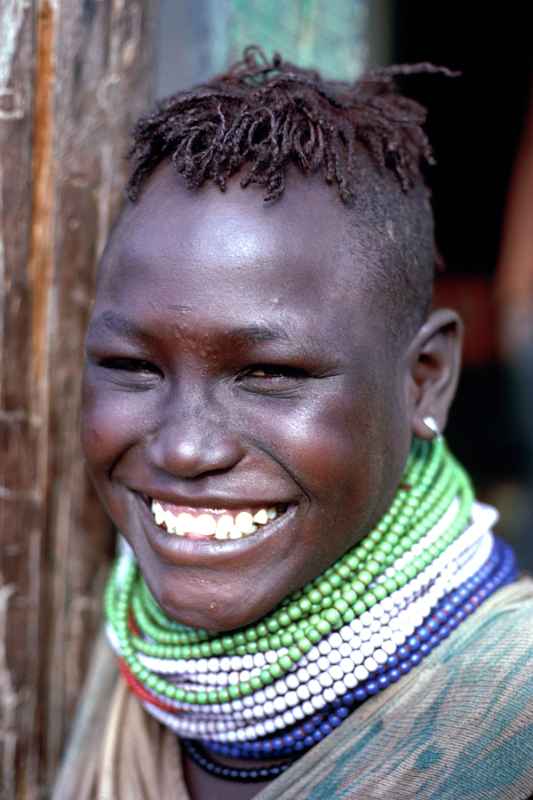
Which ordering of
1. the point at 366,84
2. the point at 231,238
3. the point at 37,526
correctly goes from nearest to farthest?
the point at 231,238
the point at 366,84
the point at 37,526

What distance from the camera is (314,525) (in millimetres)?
1228

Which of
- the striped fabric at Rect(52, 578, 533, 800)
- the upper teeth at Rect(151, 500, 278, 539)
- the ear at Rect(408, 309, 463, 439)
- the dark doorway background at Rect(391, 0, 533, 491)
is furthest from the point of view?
the dark doorway background at Rect(391, 0, 533, 491)

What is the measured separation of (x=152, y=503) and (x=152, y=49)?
36.5 inches

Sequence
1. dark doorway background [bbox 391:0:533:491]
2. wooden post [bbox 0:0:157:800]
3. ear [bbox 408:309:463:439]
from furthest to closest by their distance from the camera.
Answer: dark doorway background [bbox 391:0:533:491]
wooden post [bbox 0:0:157:800]
ear [bbox 408:309:463:439]

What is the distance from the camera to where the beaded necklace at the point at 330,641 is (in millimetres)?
1259

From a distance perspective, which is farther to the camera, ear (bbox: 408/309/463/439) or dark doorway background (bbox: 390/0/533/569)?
dark doorway background (bbox: 390/0/533/569)

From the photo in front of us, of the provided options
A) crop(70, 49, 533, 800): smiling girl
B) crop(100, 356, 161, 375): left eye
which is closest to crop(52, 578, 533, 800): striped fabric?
crop(70, 49, 533, 800): smiling girl

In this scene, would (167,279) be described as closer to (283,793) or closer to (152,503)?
(152,503)

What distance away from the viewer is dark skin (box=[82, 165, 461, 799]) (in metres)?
1.18

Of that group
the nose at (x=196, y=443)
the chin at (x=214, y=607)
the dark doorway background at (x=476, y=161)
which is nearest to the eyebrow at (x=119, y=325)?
the nose at (x=196, y=443)

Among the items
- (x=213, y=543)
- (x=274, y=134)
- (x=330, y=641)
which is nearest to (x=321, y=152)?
(x=274, y=134)

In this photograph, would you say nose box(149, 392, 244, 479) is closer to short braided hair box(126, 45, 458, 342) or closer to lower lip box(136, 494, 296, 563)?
lower lip box(136, 494, 296, 563)

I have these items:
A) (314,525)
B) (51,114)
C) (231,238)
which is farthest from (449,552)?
(51,114)

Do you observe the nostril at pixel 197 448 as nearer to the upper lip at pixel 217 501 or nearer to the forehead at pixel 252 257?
the upper lip at pixel 217 501
